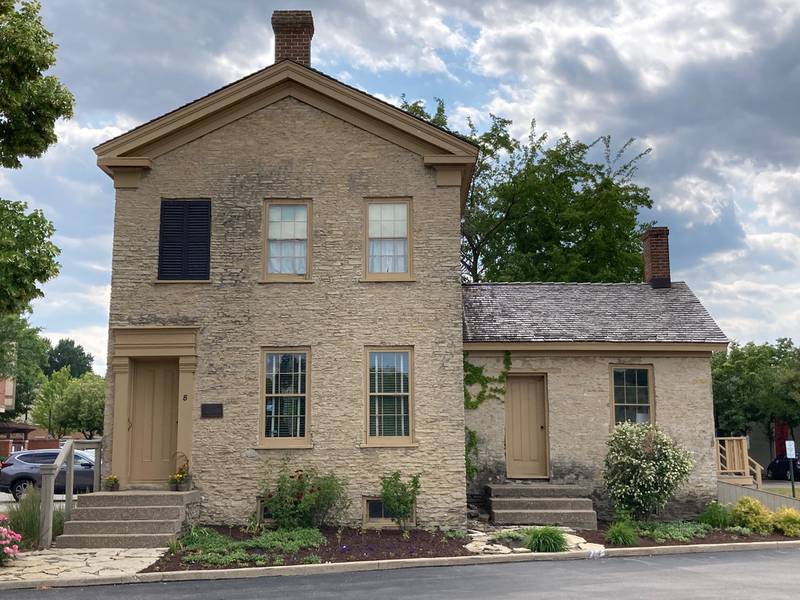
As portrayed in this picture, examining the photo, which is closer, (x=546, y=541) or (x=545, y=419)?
(x=546, y=541)

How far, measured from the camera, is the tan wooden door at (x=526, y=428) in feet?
53.0

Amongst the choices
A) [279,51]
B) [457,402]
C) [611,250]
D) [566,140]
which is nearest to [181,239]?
[279,51]

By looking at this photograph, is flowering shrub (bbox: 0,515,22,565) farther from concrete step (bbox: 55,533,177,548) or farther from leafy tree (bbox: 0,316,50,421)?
leafy tree (bbox: 0,316,50,421)

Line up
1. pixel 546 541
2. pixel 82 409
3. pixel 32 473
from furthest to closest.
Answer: pixel 82 409 < pixel 32 473 < pixel 546 541

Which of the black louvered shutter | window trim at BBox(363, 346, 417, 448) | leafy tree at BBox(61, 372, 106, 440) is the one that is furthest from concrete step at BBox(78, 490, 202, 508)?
leafy tree at BBox(61, 372, 106, 440)

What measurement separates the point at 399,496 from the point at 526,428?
385 cm

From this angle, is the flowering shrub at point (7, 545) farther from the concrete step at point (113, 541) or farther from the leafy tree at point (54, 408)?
the leafy tree at point (54, 408)

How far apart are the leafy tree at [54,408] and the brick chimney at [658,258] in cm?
4598

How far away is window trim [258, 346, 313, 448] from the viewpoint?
46.4ft

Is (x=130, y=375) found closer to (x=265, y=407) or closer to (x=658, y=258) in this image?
(x=265, y=407)

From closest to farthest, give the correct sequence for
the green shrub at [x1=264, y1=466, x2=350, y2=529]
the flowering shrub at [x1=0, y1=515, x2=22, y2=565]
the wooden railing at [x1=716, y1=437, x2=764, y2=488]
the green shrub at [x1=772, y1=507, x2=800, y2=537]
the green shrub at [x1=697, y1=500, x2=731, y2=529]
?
the flowering shrub at [x1=0, y1=515, x2=22, y2=565] → the green shrub at [x1=264, y1=466, x2=350, y2=529] → the green shrub at [x1=772, y1=507, x2=800, y2=537] → the green shrub at [x1=697, y1=500, x2=731, y2=529] → the wooden railing at [x1=716, y1=437, x2=764, y2=488]

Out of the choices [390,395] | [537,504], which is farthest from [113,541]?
[537,504]

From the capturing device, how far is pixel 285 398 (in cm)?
1432

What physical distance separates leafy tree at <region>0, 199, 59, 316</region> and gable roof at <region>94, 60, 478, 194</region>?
9.16ft
